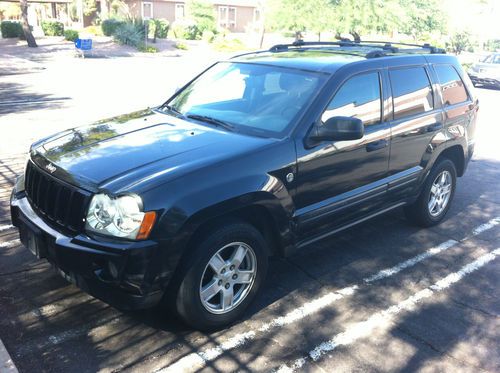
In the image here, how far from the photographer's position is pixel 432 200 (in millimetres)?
5469

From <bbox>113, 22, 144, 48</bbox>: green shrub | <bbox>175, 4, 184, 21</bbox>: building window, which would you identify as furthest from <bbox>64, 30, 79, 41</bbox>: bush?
<bbox>175, 4, 184, 21</bbox>: building window

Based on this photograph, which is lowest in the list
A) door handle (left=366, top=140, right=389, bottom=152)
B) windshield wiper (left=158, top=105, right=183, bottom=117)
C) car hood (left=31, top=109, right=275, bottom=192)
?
door handle (left=366, top=140, right=389, bottom=152)

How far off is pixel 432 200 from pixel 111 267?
375 cm

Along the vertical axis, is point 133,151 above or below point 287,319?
above

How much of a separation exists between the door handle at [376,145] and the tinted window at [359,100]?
177 mm

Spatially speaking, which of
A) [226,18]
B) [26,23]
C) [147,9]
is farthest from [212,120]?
[226,18]

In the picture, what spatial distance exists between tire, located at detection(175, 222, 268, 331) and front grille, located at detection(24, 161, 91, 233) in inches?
29.5

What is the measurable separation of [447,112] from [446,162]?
54 centimetres

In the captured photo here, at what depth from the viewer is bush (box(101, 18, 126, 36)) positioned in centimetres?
3562

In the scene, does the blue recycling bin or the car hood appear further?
the blue recycling bin

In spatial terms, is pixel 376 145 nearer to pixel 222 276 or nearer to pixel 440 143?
pixel 440 143

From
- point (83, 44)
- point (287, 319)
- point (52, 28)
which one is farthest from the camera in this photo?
point (52, 28)

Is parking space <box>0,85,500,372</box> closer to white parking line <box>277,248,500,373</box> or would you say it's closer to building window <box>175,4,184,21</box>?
white parking line <box>277,248,500,373</box>

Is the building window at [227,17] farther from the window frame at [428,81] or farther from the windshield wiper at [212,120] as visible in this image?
the windshield wiper at [212,120]
